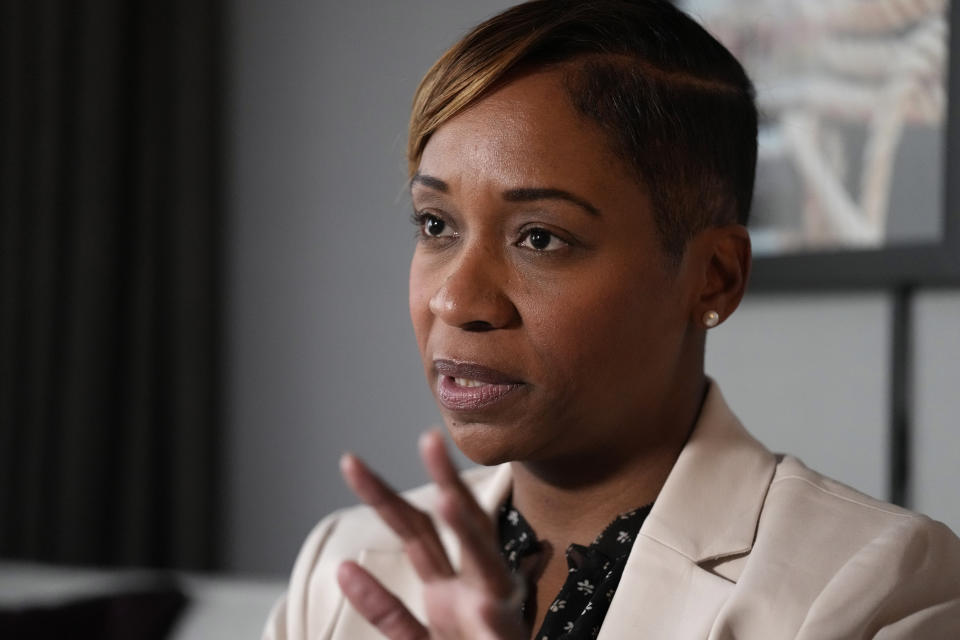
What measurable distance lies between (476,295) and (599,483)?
0.84 ft

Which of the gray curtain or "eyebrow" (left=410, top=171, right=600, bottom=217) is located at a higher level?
"eyebrow" (left=410, top=171, right=600, bottom=217)

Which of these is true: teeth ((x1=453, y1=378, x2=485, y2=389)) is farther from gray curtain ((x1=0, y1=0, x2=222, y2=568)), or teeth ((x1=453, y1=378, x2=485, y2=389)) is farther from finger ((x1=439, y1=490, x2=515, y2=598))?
gray curtain ((x1=0, y1=0, x2=222, y2=568))

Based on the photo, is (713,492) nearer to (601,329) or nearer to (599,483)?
(599,483)

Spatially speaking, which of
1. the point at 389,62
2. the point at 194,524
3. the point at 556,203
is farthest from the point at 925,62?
the point at 194,524

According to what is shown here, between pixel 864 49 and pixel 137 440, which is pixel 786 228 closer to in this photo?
pixel 864 49

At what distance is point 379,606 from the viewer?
2.66 feet

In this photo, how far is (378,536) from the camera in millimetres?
1358

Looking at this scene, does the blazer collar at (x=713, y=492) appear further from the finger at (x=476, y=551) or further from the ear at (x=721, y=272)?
the finger at (x=476, y=551)

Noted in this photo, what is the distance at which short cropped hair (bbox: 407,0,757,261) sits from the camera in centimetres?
104

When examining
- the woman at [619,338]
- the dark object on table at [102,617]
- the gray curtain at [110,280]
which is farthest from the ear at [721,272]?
the gray curtain at [110,280]

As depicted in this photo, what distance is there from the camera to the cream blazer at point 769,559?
0.95 metres

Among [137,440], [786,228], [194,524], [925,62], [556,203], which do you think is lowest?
[194,524]

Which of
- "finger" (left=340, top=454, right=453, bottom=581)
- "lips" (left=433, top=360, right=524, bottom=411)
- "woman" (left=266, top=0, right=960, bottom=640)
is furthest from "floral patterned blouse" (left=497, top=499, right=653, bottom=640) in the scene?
"finger" (left=340, top=454, right=453, bottom=581)

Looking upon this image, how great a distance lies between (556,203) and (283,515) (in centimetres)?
185
